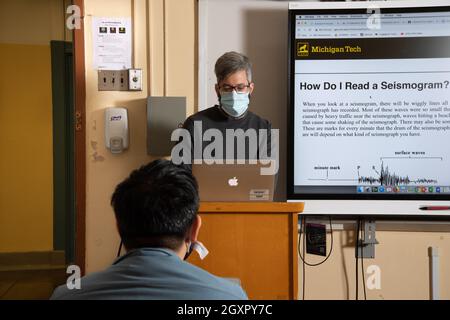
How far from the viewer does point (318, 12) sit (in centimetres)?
205

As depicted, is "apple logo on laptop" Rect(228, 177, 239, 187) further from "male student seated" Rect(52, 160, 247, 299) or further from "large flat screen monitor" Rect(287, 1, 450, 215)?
"large flat screen monitor" Rect(287, 1, 450, 215)

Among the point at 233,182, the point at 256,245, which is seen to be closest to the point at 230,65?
the point at 233,182

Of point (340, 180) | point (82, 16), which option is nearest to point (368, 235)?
point (340, 180)

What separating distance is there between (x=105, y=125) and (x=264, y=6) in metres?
1.17

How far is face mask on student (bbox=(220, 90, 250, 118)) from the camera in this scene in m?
1.89

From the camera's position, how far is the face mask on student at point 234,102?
6.20 ft

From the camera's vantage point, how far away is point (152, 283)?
67 cm

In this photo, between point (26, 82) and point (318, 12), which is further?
point (26, 82)

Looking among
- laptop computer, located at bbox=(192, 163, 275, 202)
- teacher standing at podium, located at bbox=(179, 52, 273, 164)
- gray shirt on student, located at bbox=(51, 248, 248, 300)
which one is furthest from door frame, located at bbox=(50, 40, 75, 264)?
gray shirt on student, located at bbox=(51, 248, 248, 300)

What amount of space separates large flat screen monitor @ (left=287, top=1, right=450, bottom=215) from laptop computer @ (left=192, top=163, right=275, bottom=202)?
645 mm

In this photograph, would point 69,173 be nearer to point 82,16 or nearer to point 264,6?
point 82,16

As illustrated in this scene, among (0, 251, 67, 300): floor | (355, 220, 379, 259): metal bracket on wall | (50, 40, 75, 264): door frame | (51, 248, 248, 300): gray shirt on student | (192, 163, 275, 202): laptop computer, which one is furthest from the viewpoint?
(50, 40, 75, 264): door frame

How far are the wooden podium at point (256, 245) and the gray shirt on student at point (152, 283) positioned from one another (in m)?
0.73
